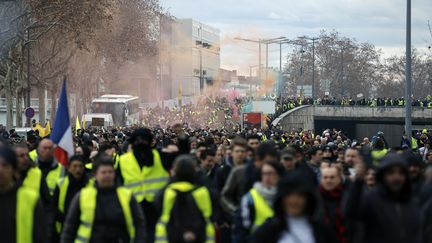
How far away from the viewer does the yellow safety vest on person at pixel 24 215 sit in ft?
27.7

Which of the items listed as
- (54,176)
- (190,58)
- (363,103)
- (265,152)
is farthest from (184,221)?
(190,58)

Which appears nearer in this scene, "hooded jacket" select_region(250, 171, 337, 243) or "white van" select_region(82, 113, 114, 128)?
"hooded jacket" select_region(250, 171, 337, 243)

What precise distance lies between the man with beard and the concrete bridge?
57.9 m

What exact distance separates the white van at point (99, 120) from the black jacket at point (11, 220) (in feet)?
188

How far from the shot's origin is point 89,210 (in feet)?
30.8

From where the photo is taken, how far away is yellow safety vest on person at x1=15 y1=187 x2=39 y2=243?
8.43m

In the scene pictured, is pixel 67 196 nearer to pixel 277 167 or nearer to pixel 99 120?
pixel 277 167

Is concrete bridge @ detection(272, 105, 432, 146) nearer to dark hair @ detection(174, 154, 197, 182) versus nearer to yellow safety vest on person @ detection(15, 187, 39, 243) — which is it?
dark hair @ detection(174, 154, 197, 182)

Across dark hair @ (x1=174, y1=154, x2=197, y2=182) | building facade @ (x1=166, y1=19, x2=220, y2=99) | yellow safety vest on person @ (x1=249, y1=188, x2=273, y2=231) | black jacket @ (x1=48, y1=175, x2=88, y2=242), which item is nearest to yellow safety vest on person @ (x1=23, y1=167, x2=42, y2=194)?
black jacket @ (x1=48, y1=175, x2=88, y2=242)

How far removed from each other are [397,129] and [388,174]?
251ft

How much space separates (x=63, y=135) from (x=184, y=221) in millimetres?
4548

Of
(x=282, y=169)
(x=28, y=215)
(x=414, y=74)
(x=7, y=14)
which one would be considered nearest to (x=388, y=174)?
(x=282, y=169)

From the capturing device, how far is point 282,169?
955cm

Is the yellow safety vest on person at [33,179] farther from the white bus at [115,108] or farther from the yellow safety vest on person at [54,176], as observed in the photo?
the white bus at [115,108]
